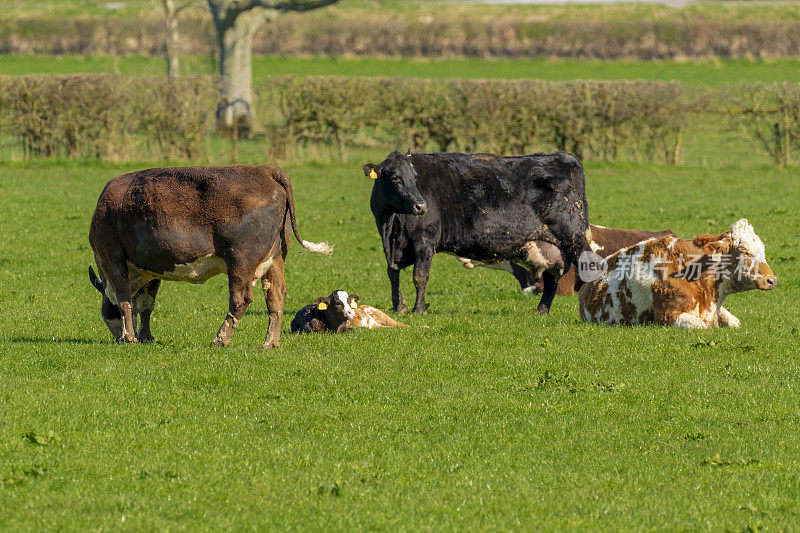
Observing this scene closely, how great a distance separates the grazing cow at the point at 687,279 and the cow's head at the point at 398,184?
3.13m

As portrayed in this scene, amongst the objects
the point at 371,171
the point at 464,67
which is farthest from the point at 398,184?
the point at 464,67

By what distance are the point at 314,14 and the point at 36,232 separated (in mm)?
79744

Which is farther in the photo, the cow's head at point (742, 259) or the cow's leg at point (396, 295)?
the cow's leg at point (396, 295)

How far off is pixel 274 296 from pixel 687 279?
18.0 ft

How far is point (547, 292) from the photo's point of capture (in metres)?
16.7

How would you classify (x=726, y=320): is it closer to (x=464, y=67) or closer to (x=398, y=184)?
(x=398, y=184)

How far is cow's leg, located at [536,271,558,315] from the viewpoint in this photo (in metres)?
16.5

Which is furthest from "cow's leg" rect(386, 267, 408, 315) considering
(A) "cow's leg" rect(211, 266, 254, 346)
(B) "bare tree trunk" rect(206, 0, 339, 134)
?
(B) "bare tree trunk" rect(206, 0, 339, 134)

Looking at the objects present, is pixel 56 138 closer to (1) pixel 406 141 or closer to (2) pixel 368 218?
(1) pixel 406 141

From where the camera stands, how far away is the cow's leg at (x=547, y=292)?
16.5 meters

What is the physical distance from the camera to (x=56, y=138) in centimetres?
3738

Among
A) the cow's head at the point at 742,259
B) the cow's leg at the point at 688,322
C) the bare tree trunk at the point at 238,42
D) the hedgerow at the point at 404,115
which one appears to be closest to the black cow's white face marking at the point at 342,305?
the cow's leg at the point at 688,322

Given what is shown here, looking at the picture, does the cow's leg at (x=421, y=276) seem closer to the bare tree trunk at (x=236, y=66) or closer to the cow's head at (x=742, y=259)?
the cow's head at (x=742, y=259)

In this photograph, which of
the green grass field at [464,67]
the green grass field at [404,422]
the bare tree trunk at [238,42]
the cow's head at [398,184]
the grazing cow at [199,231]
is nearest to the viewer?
the green grass field at [404,422]
